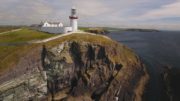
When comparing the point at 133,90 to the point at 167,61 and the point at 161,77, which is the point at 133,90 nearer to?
the point at 161,77

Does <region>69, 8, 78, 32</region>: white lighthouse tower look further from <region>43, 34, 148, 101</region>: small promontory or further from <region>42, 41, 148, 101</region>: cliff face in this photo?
<region>42, 41, 148, 101</region>: cliff face

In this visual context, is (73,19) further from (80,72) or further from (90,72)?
(90,72)

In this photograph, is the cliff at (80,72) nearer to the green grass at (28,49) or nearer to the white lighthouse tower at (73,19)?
the green grass at (28,49)

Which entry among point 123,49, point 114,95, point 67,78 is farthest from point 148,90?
point 67,78

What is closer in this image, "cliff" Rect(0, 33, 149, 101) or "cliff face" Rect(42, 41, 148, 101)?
"cliff" Rect(0, 33, 149, 101)

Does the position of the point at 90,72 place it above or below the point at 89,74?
above

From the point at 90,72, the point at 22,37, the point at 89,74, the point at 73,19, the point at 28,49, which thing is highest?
the point at 73,19

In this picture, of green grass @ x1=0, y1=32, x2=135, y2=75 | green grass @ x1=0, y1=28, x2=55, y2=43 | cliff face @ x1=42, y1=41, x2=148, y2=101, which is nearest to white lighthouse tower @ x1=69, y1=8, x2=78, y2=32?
green grass @ x1=0, y1=28, x2=55, y2=43

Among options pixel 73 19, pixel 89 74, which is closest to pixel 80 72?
pixel 89 74
